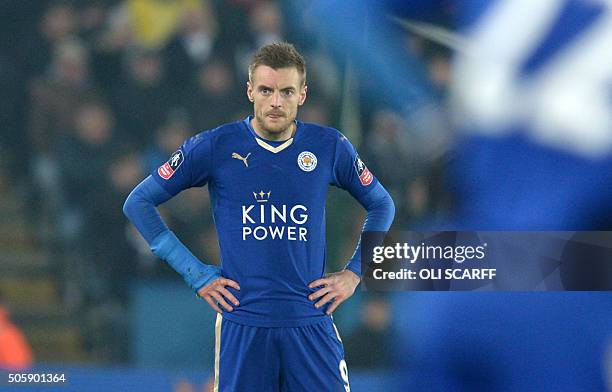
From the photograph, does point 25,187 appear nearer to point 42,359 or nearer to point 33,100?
point 33,100

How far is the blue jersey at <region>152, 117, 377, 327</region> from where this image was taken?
3527mm

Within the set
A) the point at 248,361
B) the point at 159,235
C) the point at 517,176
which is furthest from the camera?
the point at 517,176

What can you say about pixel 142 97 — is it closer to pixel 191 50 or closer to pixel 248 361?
pixel 191 50

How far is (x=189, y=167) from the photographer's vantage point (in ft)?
12.1

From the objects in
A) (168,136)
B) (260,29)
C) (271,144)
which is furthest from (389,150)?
(271,144)

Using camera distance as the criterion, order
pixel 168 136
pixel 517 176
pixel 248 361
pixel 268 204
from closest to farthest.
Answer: pixel 248 361 < pixel 268 204 < pixel 517 176 < pixel 168 136

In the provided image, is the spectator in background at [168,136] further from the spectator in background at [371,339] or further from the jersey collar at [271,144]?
→ the jersey collar at [271,144]

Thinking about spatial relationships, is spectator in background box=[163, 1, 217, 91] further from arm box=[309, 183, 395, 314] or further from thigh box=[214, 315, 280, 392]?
thigh box=[214, 315, 280, 392]

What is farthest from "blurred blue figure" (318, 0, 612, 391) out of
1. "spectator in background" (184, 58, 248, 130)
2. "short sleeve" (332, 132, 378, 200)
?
"short sleeve" (332, 132, 378, 200)

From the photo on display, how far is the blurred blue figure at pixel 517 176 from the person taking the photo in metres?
5.42

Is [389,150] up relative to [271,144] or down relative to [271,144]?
up

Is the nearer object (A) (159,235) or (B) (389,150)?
(A) (159,235)

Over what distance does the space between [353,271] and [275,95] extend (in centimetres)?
81

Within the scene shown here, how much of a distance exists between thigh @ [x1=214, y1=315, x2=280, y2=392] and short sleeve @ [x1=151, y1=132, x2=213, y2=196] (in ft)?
1.95
